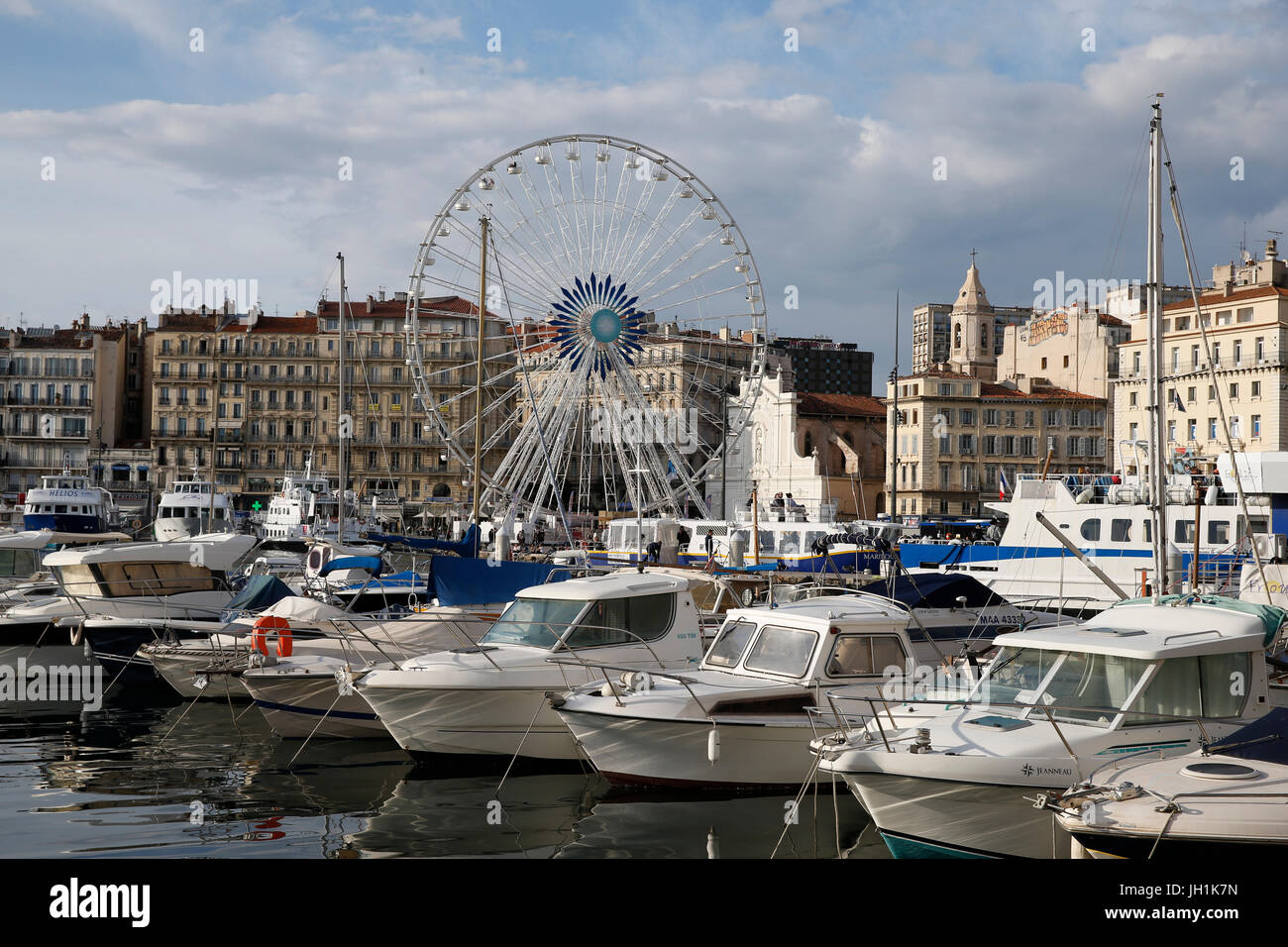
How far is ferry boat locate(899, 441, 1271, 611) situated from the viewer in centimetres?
3156

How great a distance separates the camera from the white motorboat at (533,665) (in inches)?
595

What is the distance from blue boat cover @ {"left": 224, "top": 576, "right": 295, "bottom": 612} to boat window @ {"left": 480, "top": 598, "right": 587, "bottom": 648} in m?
7.38

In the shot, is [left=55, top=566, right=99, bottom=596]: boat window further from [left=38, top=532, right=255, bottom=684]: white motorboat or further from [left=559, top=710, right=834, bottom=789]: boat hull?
[left=559, top=710, right=834, bottom=789]: boat hull

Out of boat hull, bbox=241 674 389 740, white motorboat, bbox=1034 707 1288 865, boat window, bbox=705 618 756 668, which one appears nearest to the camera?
white motorboat, bbox=1034 707 1288 865

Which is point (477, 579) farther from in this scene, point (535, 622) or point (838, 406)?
point (838, 406)

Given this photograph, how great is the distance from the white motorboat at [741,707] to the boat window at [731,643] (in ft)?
0.46

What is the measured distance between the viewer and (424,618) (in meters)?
18.8

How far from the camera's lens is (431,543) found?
2517cm

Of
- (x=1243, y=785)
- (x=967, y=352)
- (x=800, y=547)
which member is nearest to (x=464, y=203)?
(x=800, y=547)

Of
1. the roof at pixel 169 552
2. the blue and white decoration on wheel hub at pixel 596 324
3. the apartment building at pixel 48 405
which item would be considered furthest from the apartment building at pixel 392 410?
the roof at pixel 169 552

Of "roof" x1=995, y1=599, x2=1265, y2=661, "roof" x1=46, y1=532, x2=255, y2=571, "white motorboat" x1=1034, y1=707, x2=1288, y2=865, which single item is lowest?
"white motorboat" x1=1034, y1=707, x2=1288, y2=865
